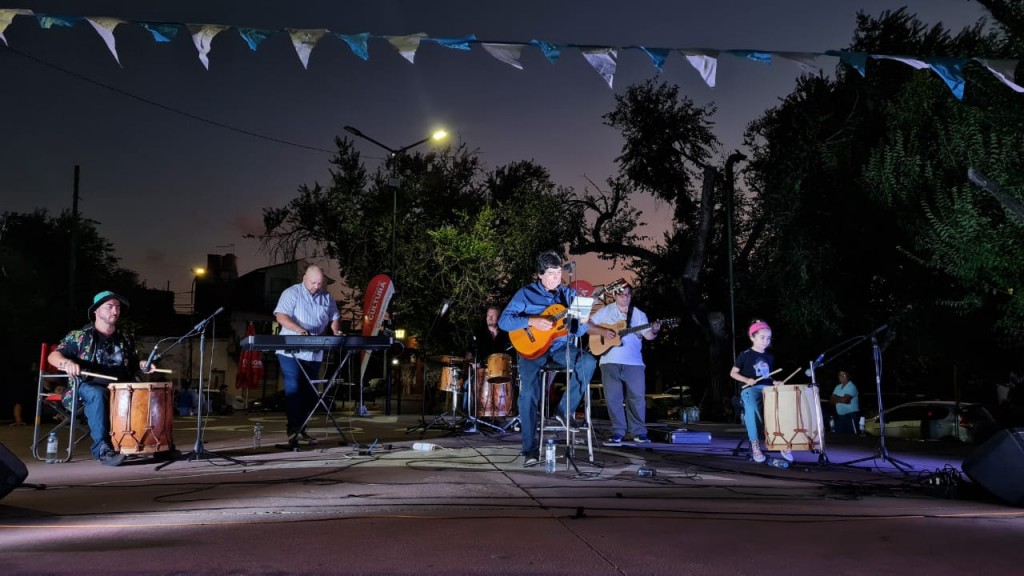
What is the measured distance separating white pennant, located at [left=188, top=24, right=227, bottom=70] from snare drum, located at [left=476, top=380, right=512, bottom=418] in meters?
6.33

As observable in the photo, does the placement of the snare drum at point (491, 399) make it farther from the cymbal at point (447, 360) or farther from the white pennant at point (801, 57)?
the white pennant at point (801, 57)

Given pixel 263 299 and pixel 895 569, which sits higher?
pixel 263 299

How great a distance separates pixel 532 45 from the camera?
7160 millimetres

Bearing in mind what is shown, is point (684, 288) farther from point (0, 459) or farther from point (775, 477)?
point (0, 459)

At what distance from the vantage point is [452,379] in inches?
464

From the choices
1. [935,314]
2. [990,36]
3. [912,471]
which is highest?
[990,36]

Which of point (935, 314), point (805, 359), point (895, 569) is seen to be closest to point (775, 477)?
point (895, 569)

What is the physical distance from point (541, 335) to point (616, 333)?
7.79ft

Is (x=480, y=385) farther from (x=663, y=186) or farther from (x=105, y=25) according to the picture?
(x=663, y=186)

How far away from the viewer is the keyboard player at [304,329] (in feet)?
27.7

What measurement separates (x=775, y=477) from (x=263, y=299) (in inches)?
2052

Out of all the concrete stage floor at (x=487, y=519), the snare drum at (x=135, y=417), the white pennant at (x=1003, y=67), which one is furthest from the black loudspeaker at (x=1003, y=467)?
the snare drum at (x=135, y=417)

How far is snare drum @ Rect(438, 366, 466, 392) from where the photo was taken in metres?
11.7

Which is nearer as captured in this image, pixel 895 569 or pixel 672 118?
pixel 895 569
